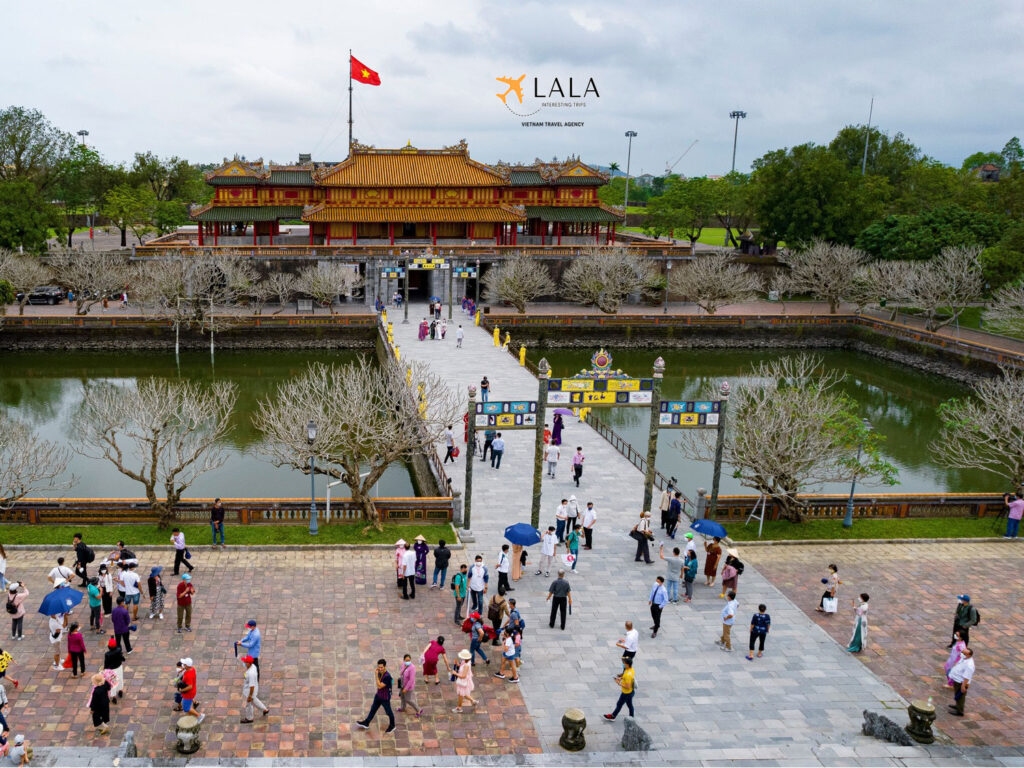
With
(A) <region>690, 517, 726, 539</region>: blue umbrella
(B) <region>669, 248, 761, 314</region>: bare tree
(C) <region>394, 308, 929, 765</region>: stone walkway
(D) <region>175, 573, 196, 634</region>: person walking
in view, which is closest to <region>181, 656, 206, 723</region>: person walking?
(D) <region>175, 573, 196, 634</region>: person walking

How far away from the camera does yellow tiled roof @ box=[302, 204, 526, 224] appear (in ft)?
198

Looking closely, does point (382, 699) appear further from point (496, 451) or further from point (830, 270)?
point (830, 270)

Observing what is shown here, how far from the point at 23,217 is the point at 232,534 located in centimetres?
4329

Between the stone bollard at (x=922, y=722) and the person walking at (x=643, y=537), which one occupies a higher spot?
the person walking at (x=643, y=537)

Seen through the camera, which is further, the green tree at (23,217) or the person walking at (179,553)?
the green tree at (23,217)

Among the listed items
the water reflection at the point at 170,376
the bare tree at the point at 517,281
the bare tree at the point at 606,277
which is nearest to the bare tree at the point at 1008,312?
the bare tree at the point at 606,277

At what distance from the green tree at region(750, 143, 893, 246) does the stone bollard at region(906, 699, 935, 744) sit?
5373 cm

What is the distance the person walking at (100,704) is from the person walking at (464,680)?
556cm

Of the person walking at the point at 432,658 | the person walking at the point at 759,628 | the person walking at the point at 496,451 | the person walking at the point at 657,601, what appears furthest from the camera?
the person walking at the point at 496,451

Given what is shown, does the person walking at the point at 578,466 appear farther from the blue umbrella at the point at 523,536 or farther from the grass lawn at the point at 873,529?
the blue umbrella at the point at 523,536

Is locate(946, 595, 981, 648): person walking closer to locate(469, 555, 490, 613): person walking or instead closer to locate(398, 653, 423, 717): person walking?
locate(469, 555, 490, 613): person walking

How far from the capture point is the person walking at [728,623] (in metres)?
15.9

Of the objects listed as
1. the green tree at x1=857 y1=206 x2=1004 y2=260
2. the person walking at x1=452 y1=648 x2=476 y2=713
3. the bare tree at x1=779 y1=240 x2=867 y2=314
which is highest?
the green tree at x1=857 y1=206 x2=1004 y2=260

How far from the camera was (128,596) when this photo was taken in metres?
16.2
